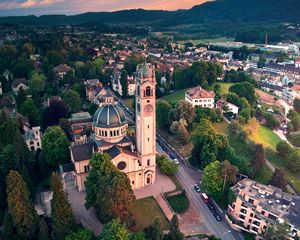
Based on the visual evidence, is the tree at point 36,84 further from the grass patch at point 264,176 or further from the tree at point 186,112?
the grass patch at point 264,176

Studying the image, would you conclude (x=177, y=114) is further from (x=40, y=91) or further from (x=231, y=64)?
(x=231, y=64)

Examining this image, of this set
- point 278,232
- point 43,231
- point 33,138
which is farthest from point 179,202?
point 33,138

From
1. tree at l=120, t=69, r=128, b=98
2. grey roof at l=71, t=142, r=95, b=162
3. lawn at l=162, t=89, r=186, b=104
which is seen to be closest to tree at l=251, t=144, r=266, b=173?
grey roof at l=71, t=142, r=95, b=162

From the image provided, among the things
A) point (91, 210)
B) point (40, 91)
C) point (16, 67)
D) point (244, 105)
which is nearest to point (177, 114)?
point (244, 105)

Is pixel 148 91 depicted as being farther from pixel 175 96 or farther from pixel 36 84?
pixel 36 84

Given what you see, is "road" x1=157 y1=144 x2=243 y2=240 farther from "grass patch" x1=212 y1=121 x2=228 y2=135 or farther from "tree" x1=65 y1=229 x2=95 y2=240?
"tree" x1=65 y1=229 x2=95 y2=240
